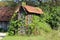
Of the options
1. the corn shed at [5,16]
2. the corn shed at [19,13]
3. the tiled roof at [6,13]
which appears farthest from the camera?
the tiled roof at [6,13]

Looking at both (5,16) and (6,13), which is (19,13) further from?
(6,13)

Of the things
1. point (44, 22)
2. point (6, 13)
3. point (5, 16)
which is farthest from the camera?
point (6, 13)

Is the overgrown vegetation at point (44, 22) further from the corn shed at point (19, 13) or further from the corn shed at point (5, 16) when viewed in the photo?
the corn shed at point (5, 16)

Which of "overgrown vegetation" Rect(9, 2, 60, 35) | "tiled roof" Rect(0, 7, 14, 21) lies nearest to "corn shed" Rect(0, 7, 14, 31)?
"tiled roof" Rect(0, 7, 14, 21)

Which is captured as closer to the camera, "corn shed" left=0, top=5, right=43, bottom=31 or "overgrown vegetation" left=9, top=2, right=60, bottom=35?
"overgrown vegetation" left=9, top=2, right=60, bottom=35

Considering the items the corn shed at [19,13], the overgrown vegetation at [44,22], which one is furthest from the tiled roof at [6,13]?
the overgrown vegetation at [44,22]

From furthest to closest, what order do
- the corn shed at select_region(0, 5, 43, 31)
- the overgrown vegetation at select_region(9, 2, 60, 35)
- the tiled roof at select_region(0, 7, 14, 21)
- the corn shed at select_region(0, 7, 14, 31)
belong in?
the tiled roof at select_region(0, 7, 14, 21) < the corn shed at select_region(0, 7, 14, 31) < the corn shed at select_region(0, 5, 43, 31) < the overgrown vegetation at select_region(9, 2, 60, 35)

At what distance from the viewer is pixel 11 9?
36406mm

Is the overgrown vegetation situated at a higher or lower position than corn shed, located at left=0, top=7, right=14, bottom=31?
higher

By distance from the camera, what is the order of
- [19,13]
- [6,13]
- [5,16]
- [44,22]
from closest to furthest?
1. [19,13]
2. [44,22]
3. [5,16]
4. [6,13]

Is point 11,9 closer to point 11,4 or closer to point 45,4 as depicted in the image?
point 11,4

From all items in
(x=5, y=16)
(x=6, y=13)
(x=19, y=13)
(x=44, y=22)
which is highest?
(x=19, y=13)

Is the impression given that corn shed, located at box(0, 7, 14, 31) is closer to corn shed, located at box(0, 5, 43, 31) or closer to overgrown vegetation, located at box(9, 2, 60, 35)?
corn shed, located at box(0, 5, 43, 31)

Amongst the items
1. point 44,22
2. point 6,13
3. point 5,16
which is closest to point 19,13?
point 44,22
